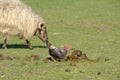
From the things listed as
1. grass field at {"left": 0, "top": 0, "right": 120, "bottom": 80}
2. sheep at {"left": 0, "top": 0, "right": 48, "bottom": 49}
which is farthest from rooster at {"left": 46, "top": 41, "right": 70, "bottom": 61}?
sheep at {"left": 0, "top": 0, "right": 48, "bottom": 49}

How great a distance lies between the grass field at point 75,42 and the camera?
9.33 meters

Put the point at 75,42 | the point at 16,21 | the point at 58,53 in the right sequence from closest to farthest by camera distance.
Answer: the point at 58,53, the point at 16,21, the point at 75,42

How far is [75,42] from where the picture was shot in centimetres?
1548

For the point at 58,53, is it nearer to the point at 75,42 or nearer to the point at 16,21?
the point at 16,21

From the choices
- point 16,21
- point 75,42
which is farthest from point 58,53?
point 75,42

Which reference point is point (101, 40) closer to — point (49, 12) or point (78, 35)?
point (78, 35)

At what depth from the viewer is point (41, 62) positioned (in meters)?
10.6

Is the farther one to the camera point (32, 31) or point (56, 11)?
point (56, 11)

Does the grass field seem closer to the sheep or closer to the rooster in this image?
the rooster

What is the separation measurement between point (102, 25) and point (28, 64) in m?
9.38

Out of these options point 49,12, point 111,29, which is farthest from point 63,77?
point 49,12

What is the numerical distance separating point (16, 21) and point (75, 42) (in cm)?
257

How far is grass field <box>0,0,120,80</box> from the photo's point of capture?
933cm

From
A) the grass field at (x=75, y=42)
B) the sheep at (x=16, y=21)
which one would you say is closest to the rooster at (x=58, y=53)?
the grass field at (x=75, y=42)
